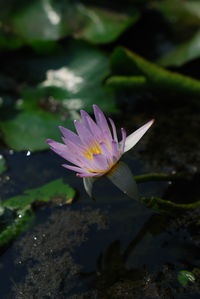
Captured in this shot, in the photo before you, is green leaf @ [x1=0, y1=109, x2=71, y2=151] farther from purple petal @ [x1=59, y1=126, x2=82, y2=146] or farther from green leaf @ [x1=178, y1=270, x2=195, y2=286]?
green leaf @ [x1=178, y1=270, x2=195, y2=286]

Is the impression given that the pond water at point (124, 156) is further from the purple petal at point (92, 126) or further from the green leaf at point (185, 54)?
the purple petal at point (92, 126)

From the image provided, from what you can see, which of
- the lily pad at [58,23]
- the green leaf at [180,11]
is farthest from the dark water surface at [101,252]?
→ the green leaf at [180,11]

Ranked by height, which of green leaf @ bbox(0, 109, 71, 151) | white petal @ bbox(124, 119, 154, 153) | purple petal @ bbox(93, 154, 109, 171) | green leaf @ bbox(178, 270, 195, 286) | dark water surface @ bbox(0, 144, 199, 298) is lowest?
green leaf @ bbox(178, 270, 195, 286)

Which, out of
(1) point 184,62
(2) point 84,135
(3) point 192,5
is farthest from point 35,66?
(2) point 84,135

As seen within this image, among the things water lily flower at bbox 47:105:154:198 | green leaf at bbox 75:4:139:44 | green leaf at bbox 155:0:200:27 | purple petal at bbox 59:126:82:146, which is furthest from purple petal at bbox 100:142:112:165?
green leaf at bbox 155:0:200:27

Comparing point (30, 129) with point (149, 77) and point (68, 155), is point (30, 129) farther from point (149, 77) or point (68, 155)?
point (68, 155)

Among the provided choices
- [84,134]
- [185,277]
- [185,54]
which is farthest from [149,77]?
[185,277]

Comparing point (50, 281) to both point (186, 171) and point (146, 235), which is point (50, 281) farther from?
point (186, 171)
